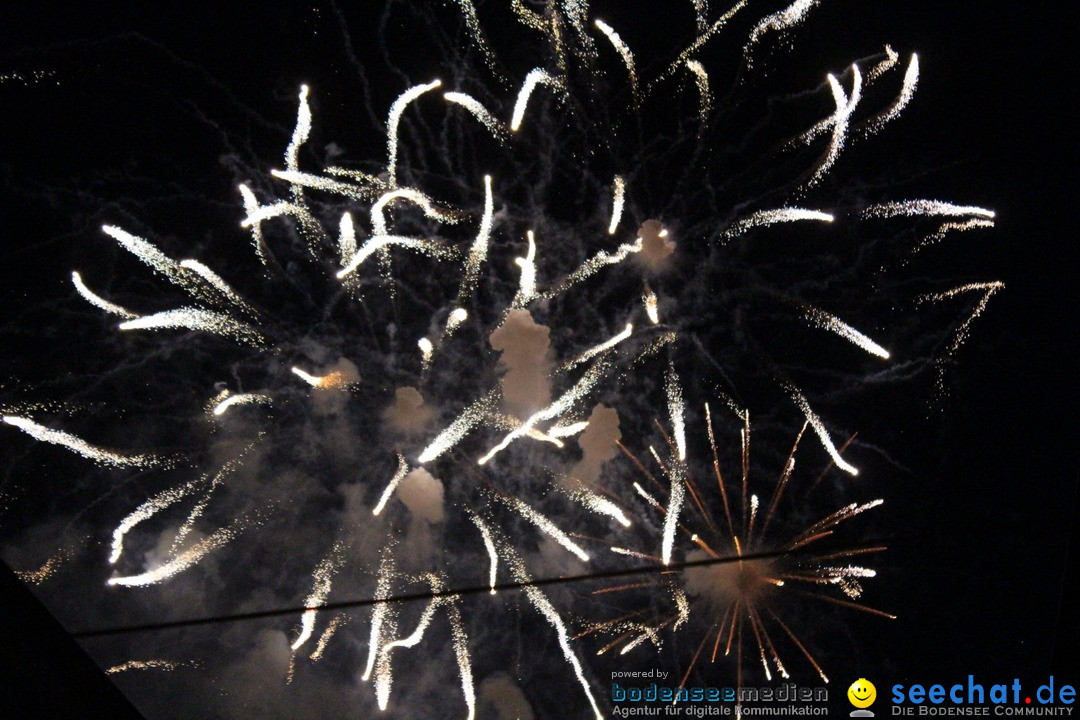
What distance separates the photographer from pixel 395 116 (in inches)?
396

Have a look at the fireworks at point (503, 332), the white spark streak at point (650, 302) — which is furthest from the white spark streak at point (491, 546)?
the white spark streak at point (650, 302)

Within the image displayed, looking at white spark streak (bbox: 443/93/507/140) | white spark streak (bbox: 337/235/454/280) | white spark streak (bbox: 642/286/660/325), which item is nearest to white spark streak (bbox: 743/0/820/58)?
white spark streak (bbox: 642/286/660/325)

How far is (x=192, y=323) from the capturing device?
10414mm

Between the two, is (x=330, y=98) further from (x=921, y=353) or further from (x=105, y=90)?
(x=921, y=353)

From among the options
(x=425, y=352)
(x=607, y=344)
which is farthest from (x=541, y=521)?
(x=425, y=352)

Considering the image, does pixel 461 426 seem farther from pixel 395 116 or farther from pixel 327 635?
pixel 327 635

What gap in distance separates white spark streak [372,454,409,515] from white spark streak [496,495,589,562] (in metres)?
1.58

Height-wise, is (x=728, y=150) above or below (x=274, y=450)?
above

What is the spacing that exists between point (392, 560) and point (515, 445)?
261 cm

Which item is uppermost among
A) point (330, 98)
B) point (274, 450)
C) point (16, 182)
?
point (330, 98)

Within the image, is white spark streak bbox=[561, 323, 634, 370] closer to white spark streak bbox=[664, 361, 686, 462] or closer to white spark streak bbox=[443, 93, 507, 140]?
white spark streak bbox=[664, 361, 686, 462]

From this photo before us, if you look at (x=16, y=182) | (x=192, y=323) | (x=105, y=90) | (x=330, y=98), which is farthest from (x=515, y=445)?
(x=16, y=182)

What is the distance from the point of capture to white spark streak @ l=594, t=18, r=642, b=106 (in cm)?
1002

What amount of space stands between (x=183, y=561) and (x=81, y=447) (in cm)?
239
